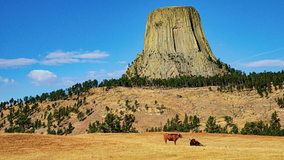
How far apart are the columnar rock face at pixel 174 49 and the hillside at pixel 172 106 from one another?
121 feet

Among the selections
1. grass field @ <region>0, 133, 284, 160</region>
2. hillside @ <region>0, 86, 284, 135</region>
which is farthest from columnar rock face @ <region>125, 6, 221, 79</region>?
grass field @ <region>0, 133, 284, 160</region>

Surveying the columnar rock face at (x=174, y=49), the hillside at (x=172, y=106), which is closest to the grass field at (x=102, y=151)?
the hillside at (x=172, y=106)

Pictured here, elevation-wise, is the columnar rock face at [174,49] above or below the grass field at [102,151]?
above

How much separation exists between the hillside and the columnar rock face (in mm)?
36897

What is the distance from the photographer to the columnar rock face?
557 ft

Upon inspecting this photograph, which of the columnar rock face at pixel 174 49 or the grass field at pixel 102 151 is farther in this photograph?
the columnar rock face at pixel 174 49

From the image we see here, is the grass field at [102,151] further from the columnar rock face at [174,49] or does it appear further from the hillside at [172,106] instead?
the columnar rock face at [174,49]

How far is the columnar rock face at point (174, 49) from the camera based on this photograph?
6683 inches

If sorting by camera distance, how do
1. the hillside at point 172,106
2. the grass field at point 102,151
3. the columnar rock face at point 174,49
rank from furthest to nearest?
the columnar rock face at point 174,49, the hillside at point 172,106, the grass field at point 102,151

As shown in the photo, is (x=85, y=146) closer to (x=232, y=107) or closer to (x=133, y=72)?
(x=232, y=107)

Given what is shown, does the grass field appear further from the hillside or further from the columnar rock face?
the columnar rock face

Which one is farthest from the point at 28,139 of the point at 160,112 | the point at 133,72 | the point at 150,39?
the point at 150,39

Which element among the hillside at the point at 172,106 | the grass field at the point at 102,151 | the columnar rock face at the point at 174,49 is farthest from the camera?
the columnar rock face at the point at 174,49

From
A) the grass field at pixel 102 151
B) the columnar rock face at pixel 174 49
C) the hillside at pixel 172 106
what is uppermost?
the columnar rock face at pixel 174 49
